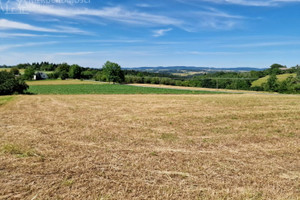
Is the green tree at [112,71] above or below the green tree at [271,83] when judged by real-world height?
above

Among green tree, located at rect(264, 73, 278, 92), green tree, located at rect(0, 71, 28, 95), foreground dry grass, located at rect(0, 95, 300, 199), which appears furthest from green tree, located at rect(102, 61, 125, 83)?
foreground dry grass, located at rect(0, 95, 300, 199)

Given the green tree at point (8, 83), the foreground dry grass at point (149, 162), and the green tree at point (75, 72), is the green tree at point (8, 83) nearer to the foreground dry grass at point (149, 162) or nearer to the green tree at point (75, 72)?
the foreground dry grass at point (149, 162)

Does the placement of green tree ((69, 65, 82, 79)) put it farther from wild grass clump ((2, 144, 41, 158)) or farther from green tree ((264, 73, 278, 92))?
wild grass clump ((2, 144, 41, 158))

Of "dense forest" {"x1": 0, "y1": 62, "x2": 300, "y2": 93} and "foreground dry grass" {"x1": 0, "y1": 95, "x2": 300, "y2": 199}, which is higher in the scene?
"dense forest" {"x1": 0, "y1": 62, "x2": 300, "y2": 93}

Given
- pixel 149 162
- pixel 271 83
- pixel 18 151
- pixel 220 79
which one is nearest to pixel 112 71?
pixel 220 79

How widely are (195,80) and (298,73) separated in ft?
120

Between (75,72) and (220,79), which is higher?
(75,72)

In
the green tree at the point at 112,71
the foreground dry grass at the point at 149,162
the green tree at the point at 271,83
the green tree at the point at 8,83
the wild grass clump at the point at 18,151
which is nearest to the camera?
the foreground dry grass at the point at 149,162

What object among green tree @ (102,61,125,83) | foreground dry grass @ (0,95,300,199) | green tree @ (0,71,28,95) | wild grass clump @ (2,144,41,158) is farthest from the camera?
green tree @ (102,61,125,83)

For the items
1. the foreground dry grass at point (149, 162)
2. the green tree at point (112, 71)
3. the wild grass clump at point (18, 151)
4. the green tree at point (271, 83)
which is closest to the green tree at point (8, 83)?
the foreground dry grass at point (149, 162)

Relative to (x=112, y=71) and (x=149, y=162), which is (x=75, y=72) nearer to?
(x=112, y=71)

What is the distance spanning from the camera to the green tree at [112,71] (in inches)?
3515

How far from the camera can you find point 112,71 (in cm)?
9031

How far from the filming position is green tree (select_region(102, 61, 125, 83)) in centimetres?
8928
